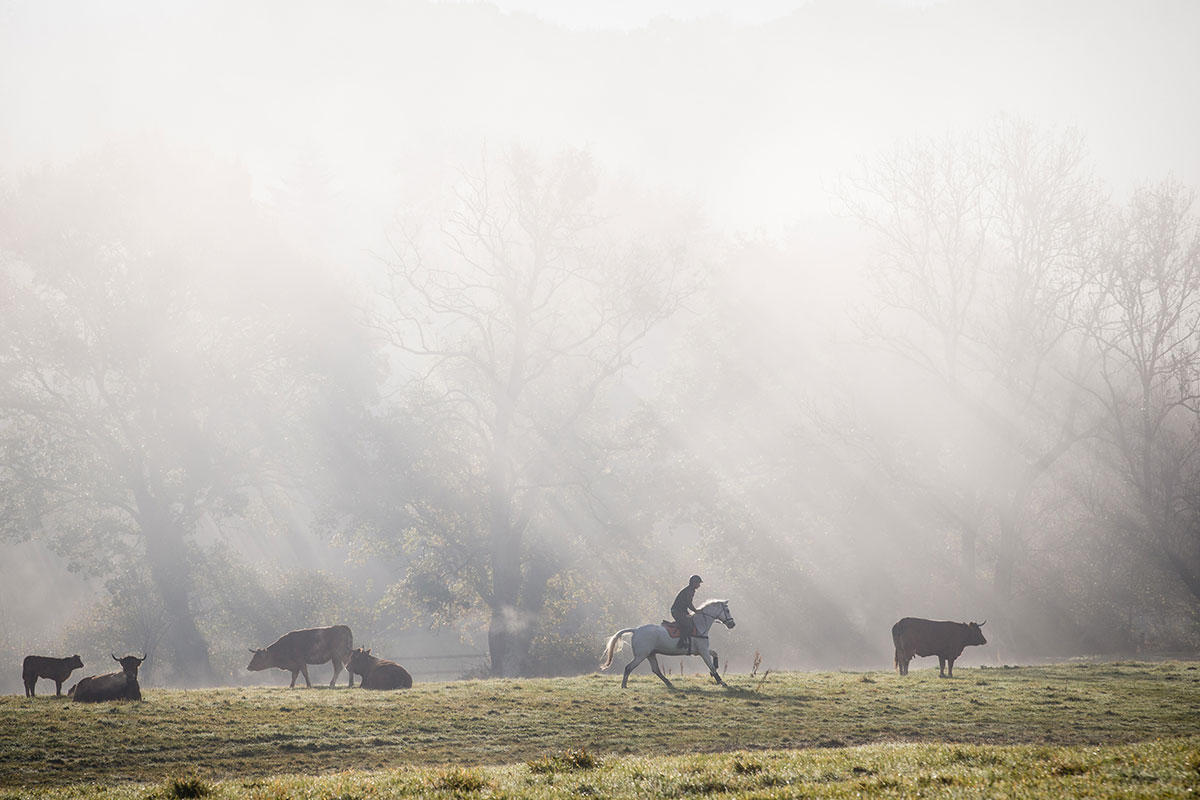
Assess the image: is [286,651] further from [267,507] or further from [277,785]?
[267,507]

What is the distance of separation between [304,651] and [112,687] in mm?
6927

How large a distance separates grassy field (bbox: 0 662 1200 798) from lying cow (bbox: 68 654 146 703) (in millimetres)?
781

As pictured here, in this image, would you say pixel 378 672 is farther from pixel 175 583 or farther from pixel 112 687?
pixel 175 583

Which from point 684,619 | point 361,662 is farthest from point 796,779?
point 361,662

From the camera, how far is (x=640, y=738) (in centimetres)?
1708

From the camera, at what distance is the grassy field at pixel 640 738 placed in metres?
10.7

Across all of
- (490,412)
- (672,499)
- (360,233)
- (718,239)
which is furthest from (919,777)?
(360,233)

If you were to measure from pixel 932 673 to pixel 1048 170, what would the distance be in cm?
2764

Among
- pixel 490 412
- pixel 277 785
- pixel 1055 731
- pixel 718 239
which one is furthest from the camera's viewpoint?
pixel 718 239

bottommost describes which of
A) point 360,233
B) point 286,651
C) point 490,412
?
point 286,651

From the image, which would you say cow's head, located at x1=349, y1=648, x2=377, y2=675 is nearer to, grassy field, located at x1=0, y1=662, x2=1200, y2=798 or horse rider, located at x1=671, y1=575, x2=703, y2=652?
grassy field, located at x1=0, y1=662, x2=1200, y2=798

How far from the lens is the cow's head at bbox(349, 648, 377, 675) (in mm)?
26734

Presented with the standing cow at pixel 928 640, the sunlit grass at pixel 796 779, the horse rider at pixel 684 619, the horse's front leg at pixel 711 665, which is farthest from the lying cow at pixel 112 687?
the standing cow at pixel 928 640

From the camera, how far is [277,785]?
11273 millimetres
